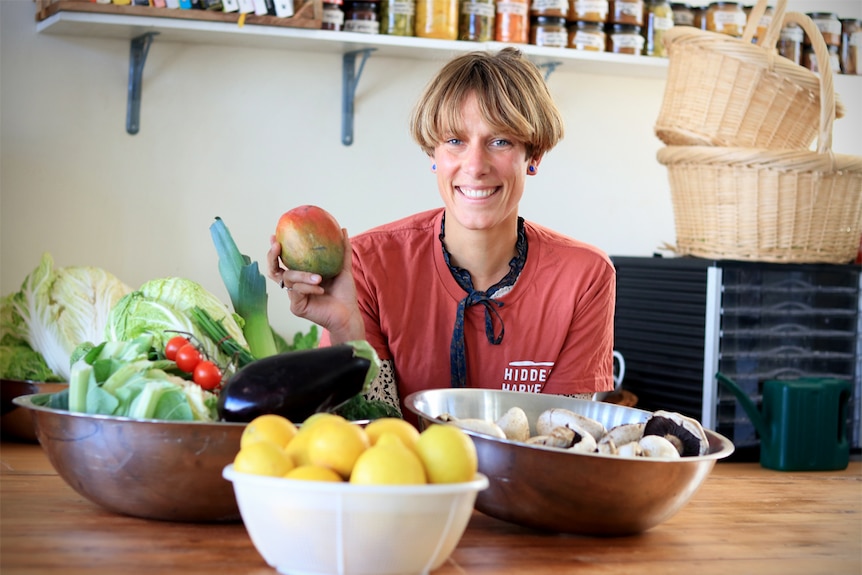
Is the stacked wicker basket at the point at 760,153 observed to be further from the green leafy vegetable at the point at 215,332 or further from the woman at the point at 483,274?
the green leafy vegetable at the point at 215,332

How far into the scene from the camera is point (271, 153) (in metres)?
2.54

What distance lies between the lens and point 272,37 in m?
2.27

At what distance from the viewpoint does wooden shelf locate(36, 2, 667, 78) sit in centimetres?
212

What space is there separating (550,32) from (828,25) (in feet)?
2.74

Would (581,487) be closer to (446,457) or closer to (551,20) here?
(446,457)

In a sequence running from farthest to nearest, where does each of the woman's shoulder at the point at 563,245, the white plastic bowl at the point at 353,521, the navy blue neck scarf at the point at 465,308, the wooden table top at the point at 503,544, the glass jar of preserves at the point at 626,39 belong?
the glass jar of preserves at the point at 626,39 → the woman's shoulder at the point at 563,245 → the navy blue neck scarf at the point at 465,308 → the wooden table top at the point at 503,544 → the white plastic bowl at the point at 353,521

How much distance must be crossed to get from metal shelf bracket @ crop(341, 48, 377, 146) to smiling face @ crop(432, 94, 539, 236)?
105cm

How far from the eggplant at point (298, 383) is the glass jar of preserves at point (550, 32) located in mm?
1592

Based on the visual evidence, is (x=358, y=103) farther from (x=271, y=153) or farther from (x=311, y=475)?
(x=311, y=475)

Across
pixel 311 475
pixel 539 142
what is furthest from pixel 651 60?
pixel 311 475

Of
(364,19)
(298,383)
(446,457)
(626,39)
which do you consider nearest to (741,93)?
(626,39)

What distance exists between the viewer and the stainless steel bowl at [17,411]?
1668 millimetres

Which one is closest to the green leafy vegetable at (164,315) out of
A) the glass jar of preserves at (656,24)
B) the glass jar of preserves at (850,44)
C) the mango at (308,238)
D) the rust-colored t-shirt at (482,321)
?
the mango at (308,238)

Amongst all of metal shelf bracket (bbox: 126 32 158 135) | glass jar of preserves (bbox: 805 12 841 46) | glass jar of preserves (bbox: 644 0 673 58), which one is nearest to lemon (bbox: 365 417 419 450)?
metal shelf bracket (bbox: 126 32 158 135)
